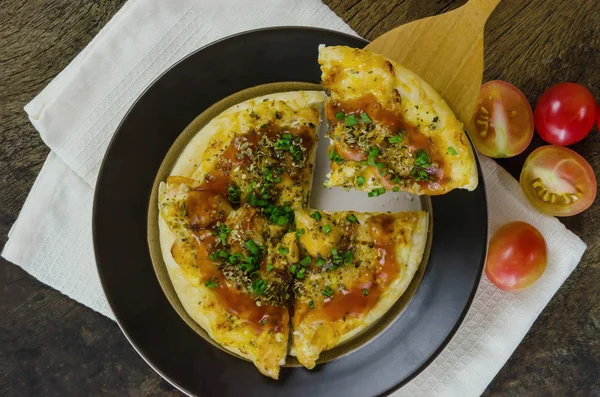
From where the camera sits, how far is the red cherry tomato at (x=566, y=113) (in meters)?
3.29

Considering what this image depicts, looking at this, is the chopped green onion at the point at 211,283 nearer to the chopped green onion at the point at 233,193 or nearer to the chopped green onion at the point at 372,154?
the chopped green onion at the point at 233,193

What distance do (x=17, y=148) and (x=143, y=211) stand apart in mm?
1091

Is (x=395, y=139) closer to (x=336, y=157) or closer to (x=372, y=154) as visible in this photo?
(x=372, y=154)

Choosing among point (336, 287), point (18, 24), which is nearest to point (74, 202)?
point (18, 24)

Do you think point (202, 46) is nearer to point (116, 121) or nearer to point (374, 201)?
point (116, 121)

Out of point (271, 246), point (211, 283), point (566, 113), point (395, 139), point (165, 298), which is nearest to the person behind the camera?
point (395, 139)

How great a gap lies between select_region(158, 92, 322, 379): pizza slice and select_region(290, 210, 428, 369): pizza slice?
0.11 m

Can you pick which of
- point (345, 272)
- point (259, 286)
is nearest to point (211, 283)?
point (259, 286)

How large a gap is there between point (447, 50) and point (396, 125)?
55cm

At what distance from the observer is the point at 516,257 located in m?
3.21

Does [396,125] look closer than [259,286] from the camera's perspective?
Yes

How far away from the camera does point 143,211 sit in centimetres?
316

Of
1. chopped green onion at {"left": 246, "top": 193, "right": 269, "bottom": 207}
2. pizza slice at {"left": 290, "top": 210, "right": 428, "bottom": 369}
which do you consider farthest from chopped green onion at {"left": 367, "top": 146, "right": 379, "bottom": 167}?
chopped green onion at {"left": 246, "top": 193, "right": 269, "bottom": 207}

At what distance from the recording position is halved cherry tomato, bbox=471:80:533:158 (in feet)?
10.8
